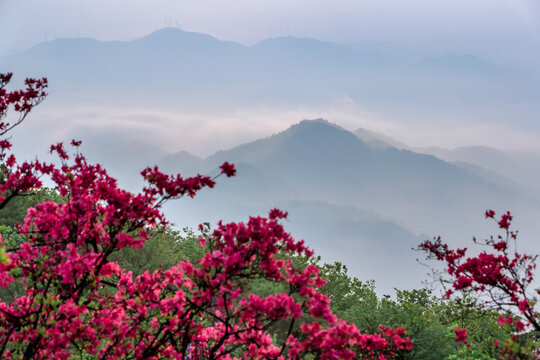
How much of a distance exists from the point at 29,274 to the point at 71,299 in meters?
0.83

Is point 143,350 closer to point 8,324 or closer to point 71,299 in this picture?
point 71,299

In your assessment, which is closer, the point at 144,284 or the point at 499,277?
the point at 144,284

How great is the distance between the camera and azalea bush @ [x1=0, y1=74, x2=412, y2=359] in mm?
6035

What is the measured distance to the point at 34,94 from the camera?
10.3 meters

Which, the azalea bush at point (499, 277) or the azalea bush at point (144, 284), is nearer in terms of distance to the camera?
the azalea bush at point (144, 284)

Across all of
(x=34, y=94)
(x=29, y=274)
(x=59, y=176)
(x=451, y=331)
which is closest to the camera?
(x=29, y=274)

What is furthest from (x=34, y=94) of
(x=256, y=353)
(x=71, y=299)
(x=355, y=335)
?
(x=355, y=335)

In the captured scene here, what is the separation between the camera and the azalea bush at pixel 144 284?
238 inches

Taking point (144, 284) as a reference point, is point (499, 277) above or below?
above

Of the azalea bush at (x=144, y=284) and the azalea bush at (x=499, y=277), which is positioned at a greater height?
the azalea bush at (x=499, y=277)

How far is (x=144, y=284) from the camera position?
7504 millimetres

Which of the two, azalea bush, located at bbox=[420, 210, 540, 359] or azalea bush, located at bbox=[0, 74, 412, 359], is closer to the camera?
azalea bush, located at bbox=[0, 74, 412, 359]

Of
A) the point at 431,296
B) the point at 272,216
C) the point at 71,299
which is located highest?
the point at 431,296

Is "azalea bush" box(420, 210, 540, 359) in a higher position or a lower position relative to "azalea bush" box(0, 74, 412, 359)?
higher
